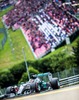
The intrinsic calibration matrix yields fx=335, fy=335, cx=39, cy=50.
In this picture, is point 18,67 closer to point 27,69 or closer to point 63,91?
point 27,69

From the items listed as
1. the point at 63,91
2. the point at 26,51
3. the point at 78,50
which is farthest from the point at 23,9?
the point at 63,91

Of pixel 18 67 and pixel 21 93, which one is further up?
pixel 18 67

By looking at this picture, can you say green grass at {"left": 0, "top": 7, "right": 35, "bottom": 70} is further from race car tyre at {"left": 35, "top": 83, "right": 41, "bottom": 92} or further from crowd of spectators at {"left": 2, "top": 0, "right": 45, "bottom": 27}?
race car tyre at {"left": 35, "top": 83, "right": 41, "bottom": 92}

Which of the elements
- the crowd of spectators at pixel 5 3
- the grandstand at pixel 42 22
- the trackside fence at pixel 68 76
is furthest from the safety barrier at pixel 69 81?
the crowd of spectators at pixel 5 3

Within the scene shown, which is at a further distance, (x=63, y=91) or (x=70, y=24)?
(x=70, y=24)

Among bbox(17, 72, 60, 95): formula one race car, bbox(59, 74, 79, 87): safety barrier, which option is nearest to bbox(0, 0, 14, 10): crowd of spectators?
bbox(17, 72, 60, 95): formula one race car

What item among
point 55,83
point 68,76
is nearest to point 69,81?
point 68,76

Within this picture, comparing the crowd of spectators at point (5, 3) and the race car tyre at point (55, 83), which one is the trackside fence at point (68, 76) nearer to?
the race car tyre at point (55, 83)
